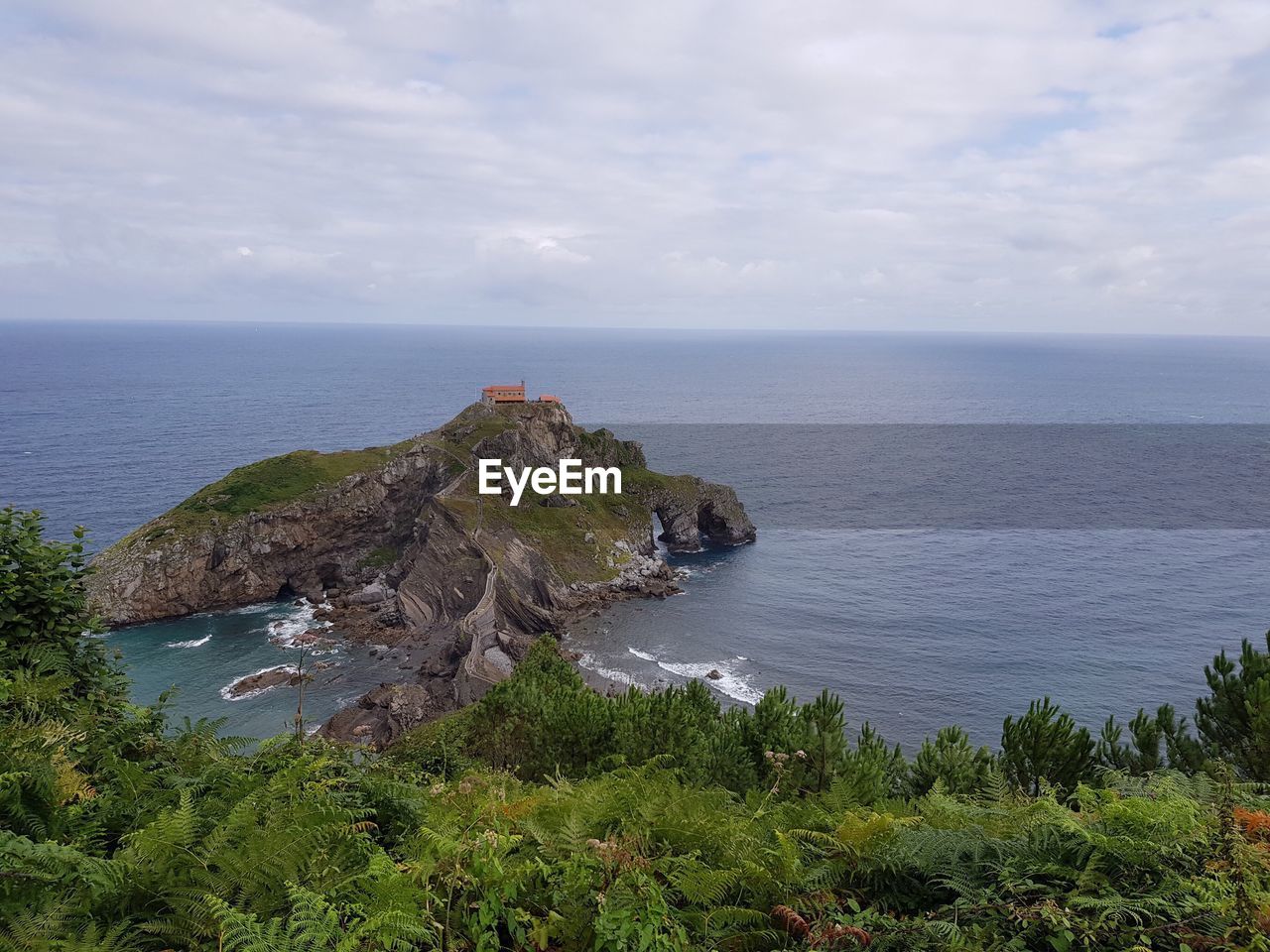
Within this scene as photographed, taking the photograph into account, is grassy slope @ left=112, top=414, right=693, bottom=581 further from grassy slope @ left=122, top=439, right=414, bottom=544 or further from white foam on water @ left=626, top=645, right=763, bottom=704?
white foam on water @ left=626, top=645, right=763, bottom=704

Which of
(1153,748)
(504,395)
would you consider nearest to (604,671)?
(1153,748)

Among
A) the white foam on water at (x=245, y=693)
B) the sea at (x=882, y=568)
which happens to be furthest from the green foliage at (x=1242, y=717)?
the white foam on water at (x=245, y=693)

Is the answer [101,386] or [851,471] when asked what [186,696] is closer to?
[851,471]

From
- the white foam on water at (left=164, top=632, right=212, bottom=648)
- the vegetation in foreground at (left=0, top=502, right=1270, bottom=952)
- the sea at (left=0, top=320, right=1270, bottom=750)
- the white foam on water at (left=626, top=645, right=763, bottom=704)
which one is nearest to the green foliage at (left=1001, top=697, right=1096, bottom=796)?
the vegetation in foreground at (left=0, top=502, right=1270, bottom=952)

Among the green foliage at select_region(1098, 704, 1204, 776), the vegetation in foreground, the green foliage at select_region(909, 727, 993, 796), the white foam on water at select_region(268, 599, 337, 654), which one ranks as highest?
the vegetation in foreground

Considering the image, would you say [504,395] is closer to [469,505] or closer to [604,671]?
[469,505]

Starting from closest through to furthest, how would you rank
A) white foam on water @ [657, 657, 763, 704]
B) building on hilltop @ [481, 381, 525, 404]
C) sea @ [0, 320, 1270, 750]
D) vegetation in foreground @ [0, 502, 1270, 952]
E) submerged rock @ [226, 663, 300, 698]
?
vegetation in foreground @ [0, 502, 1270, 952]
white foam on water @ [657, 657, 763, 704]
submerged rock @ [226, 663, 300, 698]
sea @ [0, 320, 1270, 750]
building on hilltop @ [481, 381, 525, 404]
